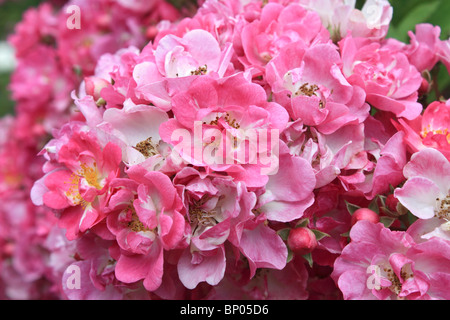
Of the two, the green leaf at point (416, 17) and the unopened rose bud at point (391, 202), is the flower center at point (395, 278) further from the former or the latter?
the green leaf at point (416, 17)

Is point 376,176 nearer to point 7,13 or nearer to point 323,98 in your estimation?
point 323,98

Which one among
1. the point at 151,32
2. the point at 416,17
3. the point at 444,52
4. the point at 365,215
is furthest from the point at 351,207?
the point at 151,32

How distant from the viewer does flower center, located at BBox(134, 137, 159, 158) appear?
20.0 inches

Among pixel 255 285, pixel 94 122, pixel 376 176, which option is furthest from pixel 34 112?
pixel 376 176

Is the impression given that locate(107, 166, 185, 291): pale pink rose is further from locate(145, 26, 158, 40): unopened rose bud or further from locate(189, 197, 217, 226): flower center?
locate(145, 26, 158, 40): unopened rose bud

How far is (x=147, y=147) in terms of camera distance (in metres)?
0.51

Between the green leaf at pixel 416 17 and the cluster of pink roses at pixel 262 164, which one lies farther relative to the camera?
the green leaf at pixel 416 17

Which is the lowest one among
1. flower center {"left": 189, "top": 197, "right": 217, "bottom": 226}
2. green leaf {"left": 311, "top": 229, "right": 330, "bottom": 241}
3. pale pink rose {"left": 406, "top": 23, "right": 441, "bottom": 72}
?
green leaf {"left": 311, "top": 229, "right": 330, "bottom": 241}

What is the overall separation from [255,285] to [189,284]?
128 mm

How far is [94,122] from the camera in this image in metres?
0.54

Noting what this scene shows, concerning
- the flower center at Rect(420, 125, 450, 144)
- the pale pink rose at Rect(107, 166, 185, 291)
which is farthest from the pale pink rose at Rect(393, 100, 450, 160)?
the pale pink rose at Rect(107, 166, 185, 291)

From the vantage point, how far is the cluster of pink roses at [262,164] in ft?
1.54

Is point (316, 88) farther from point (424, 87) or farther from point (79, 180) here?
point (79, 180)

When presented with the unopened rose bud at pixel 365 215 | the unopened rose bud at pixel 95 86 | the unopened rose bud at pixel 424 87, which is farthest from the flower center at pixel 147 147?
the unopened rose bud at pixel 424 87
